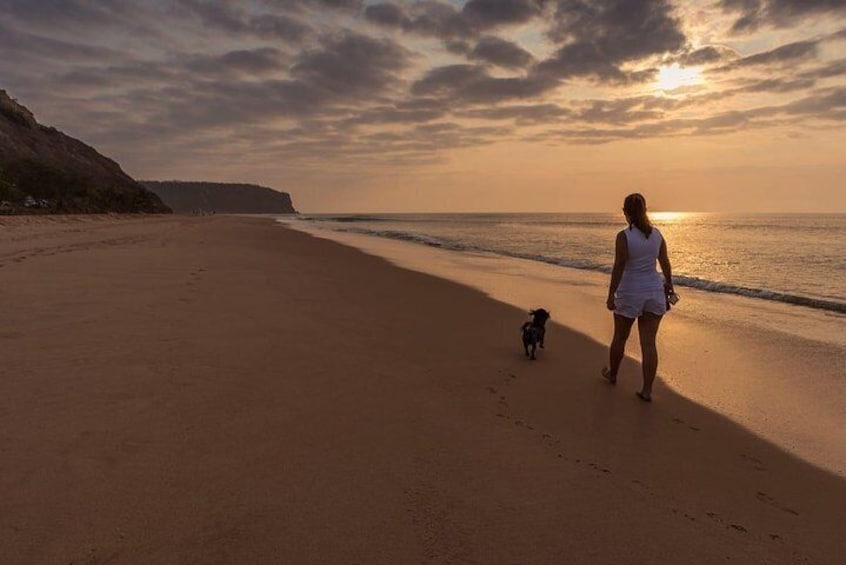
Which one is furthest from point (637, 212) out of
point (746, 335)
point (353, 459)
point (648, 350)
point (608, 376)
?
point (746, 335)

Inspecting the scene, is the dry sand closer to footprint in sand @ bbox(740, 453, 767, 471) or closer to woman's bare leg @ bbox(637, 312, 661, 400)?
footprint in sand @ bbox(740, 453, 767, 471)

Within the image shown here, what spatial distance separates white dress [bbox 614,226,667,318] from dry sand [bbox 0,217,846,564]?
1.03 metres

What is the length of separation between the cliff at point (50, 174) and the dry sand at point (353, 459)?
4728 centimetres

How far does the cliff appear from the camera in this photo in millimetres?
55875

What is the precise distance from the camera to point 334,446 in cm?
401

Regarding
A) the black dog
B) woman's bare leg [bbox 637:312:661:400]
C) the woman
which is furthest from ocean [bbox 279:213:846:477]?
the black dog

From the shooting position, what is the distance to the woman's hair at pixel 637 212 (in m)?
6.04

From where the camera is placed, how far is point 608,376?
21.4 feet

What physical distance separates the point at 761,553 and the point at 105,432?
445 cm

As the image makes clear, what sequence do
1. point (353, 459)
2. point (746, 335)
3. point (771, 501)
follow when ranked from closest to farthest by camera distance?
1. point (771, 501)
2. point (353, 459)
3. point (746, 335)

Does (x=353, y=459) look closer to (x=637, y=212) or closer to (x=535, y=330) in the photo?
(x=535, y=330)

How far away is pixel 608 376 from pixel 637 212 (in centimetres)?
205

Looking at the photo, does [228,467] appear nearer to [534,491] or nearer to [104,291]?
[534,491]

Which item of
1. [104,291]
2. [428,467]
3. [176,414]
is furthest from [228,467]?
[104,291]
